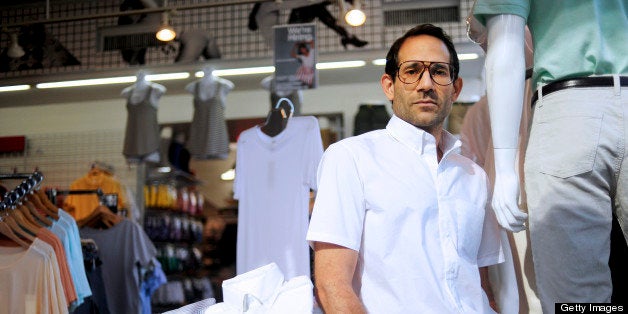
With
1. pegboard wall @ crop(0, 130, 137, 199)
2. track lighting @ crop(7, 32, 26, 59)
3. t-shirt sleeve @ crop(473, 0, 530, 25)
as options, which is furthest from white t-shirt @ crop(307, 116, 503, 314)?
pegboard wall @ crop(0, 130, 137, 199)

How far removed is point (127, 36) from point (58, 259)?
2610 millimetres

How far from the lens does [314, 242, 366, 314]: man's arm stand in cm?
165

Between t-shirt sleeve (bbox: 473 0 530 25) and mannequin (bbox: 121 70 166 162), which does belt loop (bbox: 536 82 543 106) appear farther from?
mannequin (bbox: 121 70 166 162)

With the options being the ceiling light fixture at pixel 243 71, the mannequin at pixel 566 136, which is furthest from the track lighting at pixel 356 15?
the mannequin at pixel 566 136

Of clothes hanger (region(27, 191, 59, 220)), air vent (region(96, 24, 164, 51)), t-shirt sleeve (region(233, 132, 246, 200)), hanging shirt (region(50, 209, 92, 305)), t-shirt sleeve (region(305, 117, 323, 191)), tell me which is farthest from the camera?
air vent (region(96, 24, 164, 51))

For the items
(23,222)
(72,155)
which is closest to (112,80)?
(72,155)

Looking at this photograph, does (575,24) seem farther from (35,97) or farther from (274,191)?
(35,97)

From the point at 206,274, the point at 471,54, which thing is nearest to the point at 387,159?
the point at 471,54

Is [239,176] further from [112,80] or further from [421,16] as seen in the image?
[112,80]

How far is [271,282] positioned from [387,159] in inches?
16.9

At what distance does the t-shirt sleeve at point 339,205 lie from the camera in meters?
1.74

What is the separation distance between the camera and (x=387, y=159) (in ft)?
6.14

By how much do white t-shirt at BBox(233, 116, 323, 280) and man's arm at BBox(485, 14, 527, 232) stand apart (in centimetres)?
244

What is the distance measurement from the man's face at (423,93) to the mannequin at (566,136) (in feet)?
0.45
